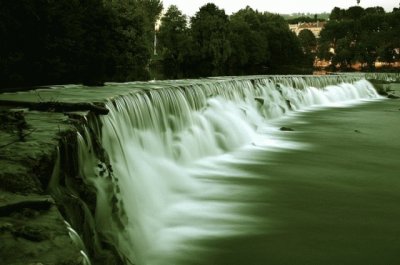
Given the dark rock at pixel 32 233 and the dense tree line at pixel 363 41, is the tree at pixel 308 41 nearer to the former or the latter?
the dense tree line at pixel 363 41

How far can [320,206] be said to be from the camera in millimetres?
8758

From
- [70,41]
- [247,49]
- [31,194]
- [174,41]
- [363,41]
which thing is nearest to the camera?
[31,194]

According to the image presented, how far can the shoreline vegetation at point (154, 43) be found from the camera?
25125 millimetres

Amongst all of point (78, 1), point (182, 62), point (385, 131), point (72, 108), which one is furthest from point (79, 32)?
point (182, 62)

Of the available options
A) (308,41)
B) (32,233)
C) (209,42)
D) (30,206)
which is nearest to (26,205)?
(30,206)

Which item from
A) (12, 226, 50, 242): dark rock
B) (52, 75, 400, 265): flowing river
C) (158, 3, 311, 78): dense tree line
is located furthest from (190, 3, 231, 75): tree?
(12, 226, 50, 242): dark rock

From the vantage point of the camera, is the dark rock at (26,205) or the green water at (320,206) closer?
the dark rock at (26,205)

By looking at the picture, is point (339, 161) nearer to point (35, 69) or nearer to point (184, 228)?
point (184, 228)

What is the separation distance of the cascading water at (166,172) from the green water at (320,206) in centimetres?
34

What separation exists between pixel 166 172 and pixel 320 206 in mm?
3025

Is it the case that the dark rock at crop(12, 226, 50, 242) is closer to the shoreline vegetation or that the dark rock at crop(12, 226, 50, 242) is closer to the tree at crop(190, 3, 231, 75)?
the shoreline vegetation

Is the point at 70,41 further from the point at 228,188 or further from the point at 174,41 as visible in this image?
the point at 174,41

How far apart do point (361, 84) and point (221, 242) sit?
123 ft

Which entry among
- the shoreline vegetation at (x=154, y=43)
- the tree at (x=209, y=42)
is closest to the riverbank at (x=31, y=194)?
the shoreline vegetation at (x=154, y=43)
